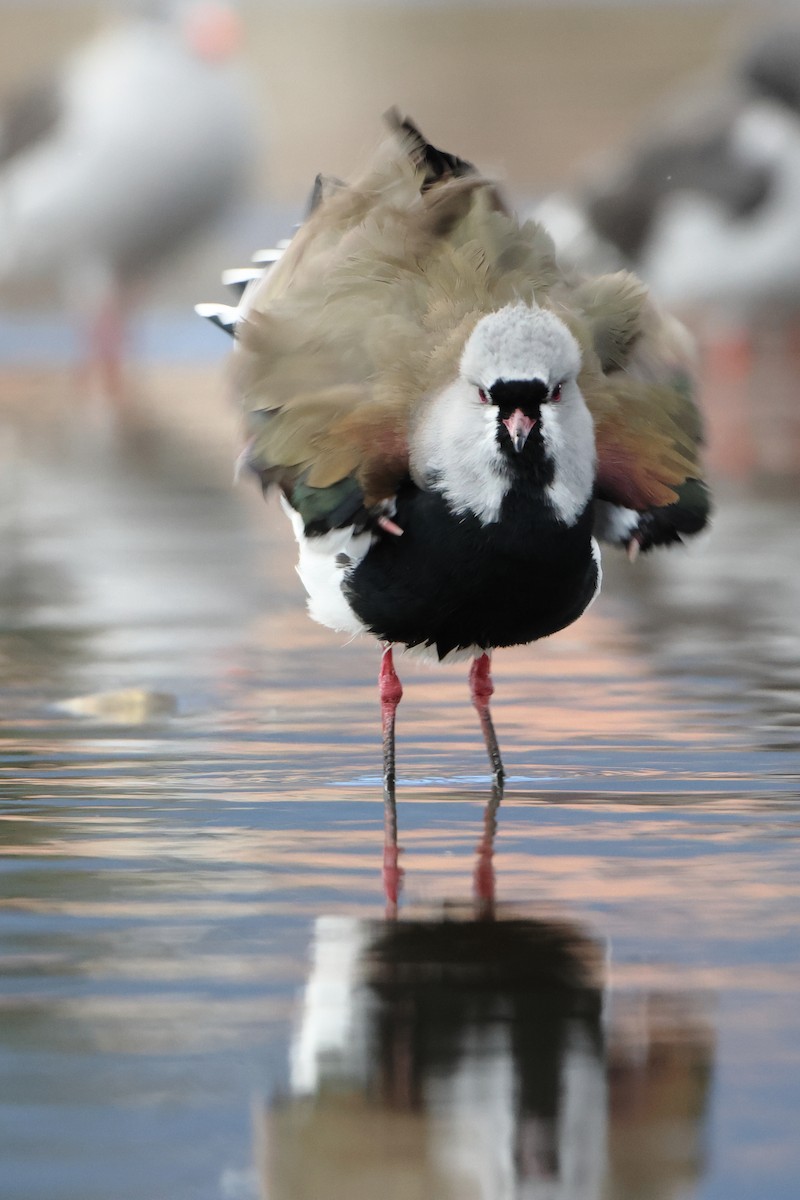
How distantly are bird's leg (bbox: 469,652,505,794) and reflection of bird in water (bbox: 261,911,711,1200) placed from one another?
4.82 ft

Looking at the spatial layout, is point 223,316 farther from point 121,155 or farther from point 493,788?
point 121,155

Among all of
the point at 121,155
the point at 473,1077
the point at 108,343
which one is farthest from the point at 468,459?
the point at 108,343

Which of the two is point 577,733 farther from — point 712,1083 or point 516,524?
point 712,1083

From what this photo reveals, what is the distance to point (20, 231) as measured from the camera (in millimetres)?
19797

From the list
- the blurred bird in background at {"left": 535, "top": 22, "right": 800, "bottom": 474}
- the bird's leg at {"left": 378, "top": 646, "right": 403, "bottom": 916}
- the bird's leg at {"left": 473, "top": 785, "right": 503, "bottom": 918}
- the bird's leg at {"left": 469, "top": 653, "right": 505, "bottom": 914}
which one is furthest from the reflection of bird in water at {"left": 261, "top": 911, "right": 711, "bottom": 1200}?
the blurred bird in background at {"left": 535, "top": 22, "right": 800, "bottom": 474}

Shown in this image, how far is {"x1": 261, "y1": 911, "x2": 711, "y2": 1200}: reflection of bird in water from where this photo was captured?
388cm

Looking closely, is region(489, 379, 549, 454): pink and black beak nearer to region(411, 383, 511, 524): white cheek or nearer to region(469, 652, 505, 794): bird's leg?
region(411, 383, 511, 524): white cheek

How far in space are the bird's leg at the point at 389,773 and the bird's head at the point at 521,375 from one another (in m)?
0.97

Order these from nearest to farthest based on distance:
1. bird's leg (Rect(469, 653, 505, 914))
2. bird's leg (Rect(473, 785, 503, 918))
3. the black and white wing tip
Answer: bird's leg (Rect(473, 785, 503, 918))
bird's leg (Rect(469, 653, 505, 914))
the black and white wing tip

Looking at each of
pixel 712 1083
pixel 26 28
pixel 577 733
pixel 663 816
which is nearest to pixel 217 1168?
pixel 712 1083

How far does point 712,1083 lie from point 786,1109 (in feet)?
0.59

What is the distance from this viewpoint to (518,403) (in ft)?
18.9

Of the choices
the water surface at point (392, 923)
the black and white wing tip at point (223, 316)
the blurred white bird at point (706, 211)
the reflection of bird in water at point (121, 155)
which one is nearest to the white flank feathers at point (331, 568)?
the water surface at point (392, 923)

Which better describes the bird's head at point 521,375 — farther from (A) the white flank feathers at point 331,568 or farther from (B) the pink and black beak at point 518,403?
(A) the white flank feathers at point 331,568
